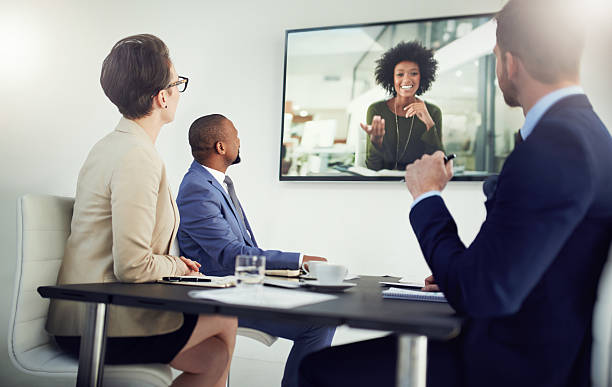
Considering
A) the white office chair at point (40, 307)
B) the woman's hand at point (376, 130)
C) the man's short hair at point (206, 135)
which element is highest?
the woman's hand at point (376, 130)

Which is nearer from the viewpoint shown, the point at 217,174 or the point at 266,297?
the point at 266,297

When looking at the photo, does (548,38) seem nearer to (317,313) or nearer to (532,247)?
(532,247)

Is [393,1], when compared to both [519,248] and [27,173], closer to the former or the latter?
[27,173]

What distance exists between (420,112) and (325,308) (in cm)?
226

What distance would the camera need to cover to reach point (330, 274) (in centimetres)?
152

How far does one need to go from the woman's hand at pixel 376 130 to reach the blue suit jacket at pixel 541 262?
2.10 meters

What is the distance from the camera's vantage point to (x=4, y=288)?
2855 mm

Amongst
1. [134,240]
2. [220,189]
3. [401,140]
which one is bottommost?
[134,240]

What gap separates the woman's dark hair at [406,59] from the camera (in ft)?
10.2

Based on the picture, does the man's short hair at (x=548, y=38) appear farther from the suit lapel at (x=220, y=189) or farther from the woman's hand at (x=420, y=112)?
the woman's hand at (x=420, y=112)

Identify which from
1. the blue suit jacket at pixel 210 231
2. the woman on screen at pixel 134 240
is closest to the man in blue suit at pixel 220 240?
the blue suit jacket at pixel 210 231

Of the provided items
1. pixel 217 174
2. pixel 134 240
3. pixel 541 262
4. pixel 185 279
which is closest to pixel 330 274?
pixel 185 279

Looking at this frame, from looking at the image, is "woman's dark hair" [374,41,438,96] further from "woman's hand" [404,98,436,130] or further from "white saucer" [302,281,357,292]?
"white saucer" [302,281,357,292]

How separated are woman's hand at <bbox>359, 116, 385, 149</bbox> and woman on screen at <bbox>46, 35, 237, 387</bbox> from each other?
166cm
